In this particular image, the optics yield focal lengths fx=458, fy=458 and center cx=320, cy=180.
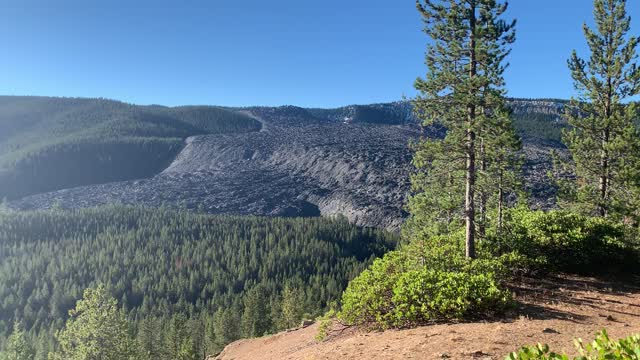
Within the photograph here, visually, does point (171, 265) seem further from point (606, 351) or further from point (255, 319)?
point (606, 351)

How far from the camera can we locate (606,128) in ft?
102

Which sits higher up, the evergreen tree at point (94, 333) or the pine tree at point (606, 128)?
the pine tree at point (606, 128)

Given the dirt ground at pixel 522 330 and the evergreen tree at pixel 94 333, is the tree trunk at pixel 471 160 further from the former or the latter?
the evergreen tree at pixel 94 333

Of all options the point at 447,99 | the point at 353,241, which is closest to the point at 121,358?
the point at 447,99

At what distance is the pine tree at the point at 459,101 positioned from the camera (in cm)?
2169

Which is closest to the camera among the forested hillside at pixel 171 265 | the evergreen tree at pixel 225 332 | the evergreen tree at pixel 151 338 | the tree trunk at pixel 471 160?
the tree trunk at pixel 471 160

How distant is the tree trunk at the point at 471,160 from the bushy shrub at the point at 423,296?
79.3 inches

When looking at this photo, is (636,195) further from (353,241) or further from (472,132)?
(353,241)

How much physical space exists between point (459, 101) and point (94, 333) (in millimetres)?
31216

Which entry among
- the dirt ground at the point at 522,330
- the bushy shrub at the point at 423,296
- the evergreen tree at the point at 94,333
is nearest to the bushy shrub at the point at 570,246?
the dirt ground at the point at 522,330

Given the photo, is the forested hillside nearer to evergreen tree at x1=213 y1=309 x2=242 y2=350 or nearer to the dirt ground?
evergreen tree at x1=213 y1=309 x2=242 y2=350

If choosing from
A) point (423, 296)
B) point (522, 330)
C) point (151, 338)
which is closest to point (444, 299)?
point (423, 296)

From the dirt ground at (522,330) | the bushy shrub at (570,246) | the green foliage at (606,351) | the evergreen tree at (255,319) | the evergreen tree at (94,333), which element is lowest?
the evergreen tree at (255,319)

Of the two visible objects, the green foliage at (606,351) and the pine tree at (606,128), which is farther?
the pine tree at (606,128)
